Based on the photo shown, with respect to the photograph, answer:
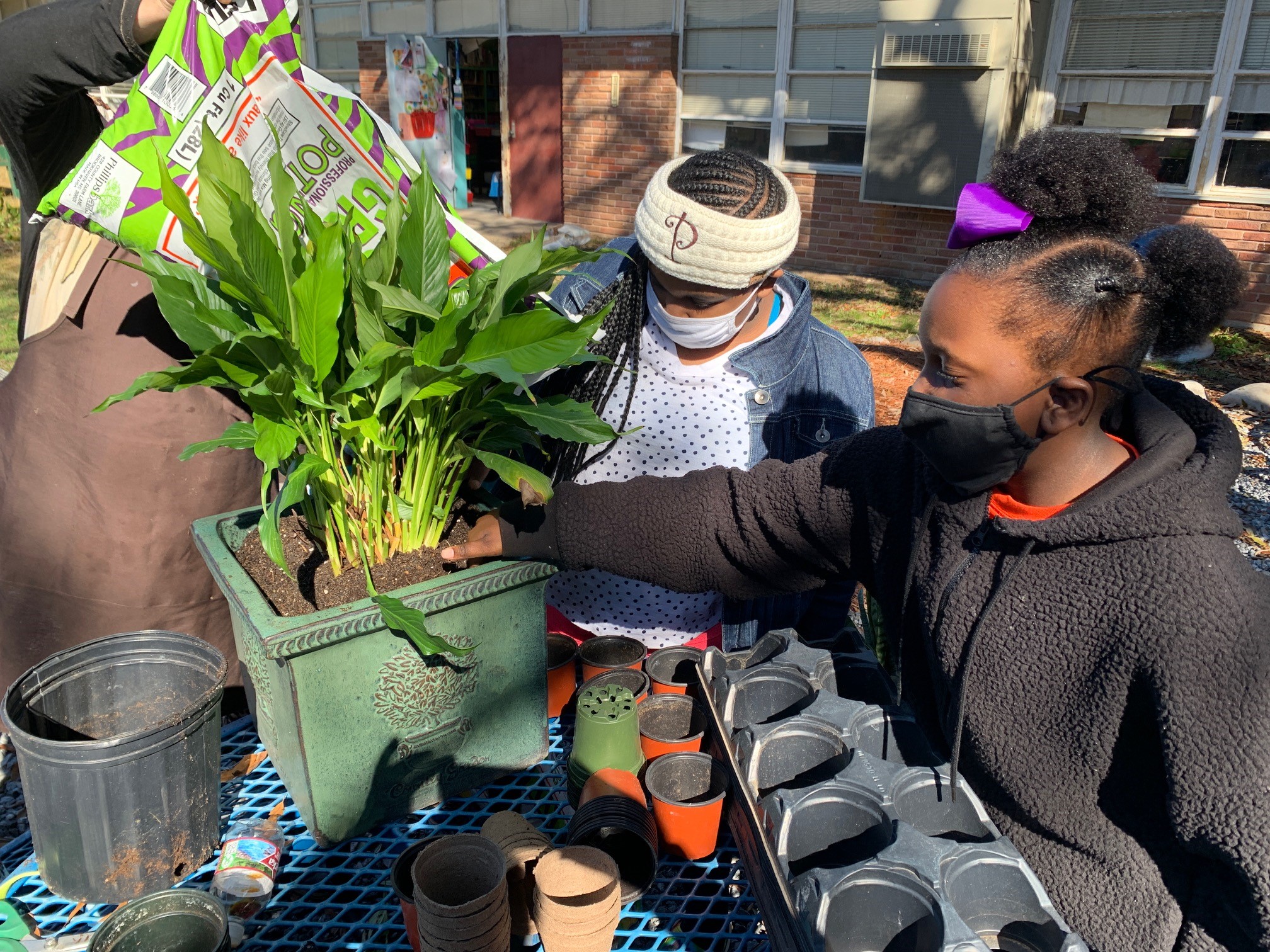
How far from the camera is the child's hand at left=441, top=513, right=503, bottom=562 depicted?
138cm

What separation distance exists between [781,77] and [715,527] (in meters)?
8.35

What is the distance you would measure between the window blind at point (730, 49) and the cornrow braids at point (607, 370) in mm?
7923

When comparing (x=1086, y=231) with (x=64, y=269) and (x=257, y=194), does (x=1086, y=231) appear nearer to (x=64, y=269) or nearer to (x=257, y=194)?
(x=257, y=194)

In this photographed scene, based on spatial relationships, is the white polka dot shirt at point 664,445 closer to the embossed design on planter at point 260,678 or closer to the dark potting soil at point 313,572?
the dark potting soil at point 313,572

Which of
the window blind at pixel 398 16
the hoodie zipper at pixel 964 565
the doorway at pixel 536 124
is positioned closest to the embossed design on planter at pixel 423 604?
the hoodie zipper at pixel 964 565

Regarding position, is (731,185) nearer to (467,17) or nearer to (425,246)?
(425,246)

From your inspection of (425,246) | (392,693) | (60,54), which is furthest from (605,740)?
(60,54)

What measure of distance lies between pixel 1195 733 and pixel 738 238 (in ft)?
3.49

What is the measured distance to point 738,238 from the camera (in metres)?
1.64

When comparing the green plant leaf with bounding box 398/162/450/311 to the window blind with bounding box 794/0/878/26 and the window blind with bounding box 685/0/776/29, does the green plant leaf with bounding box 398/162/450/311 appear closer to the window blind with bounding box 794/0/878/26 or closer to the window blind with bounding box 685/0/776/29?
the window blind with bounding box 794/0/878/26

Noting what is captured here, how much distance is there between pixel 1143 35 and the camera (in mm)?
7160

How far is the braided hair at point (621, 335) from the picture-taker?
5.75ft

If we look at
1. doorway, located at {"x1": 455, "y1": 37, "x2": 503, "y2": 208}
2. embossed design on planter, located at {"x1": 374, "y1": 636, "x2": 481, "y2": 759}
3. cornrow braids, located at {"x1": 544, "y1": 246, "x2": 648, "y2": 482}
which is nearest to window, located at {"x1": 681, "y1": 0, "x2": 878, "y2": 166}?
doorway, located at {"x1": 455, "y1": 37, "x2": 503, "y2": 208}

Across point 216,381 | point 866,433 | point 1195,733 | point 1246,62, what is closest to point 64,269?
point 216,381
